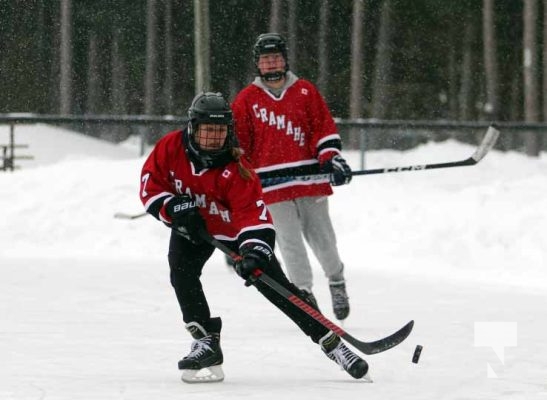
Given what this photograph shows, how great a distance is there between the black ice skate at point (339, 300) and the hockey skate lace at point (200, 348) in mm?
1836

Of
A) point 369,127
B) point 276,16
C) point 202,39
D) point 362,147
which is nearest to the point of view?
point 202,39

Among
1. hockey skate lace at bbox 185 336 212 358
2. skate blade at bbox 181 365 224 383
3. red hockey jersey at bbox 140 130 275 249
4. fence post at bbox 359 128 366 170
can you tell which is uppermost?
red hockey jersey at bbox 140 130 275 249

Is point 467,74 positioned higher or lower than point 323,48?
lower

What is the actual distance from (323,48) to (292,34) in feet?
10.9

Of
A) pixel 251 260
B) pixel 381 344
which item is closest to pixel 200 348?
pixel 251 260

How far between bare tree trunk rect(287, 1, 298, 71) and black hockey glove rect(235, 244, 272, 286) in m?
25.3

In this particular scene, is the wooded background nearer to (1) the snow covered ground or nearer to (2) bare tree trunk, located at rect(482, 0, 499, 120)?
(2) bare tree trunk, located at rect(482, 0, 499, 120)

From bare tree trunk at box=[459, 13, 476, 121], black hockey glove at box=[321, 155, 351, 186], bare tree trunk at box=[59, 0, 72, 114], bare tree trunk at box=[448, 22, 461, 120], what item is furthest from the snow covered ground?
bare tree trunk at box=[459, 13, 476, 121]

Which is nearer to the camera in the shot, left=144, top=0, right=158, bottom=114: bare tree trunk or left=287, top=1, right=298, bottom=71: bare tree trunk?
left=287, top=1, right=298, bottom=71: bare tree trunk

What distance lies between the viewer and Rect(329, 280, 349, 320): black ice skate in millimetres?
7375

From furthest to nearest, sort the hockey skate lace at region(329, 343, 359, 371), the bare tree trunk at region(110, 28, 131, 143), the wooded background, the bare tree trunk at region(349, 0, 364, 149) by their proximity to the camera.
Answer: the bare tree trunk at region(110, 28, 131, 143), the wooded background, the bare tree trunk at region(349, 0, 364, 149), the hockey skate lace at region(329, 343, 359, 371)

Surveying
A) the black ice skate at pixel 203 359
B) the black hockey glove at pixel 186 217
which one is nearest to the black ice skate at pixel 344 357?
the black ice skate at pixel 203 359

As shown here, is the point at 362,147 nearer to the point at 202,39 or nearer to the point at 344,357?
the point at 202,39

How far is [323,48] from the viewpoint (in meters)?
34.8
